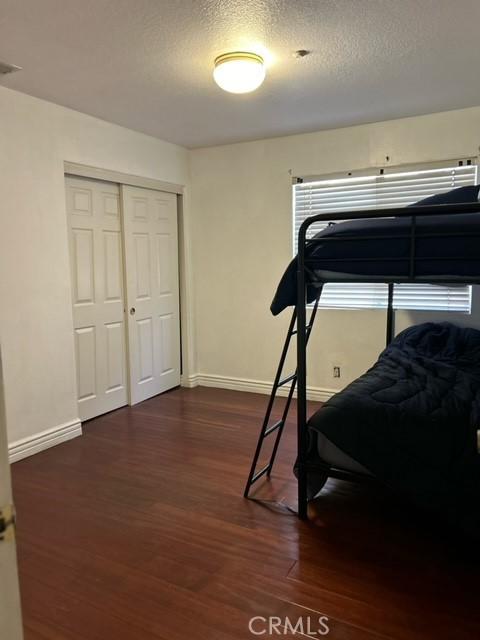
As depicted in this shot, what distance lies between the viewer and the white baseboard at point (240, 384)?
15.0ft

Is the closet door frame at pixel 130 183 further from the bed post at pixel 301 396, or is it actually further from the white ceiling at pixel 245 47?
the bed post at pixel 301 396

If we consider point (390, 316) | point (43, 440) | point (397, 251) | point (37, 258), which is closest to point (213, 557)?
point (397, 251)

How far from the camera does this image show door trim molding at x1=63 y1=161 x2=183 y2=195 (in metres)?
3.70

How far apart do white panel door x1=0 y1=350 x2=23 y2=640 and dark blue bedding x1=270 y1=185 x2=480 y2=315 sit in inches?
74.0

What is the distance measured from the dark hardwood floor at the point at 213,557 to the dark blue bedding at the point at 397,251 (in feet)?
3.65

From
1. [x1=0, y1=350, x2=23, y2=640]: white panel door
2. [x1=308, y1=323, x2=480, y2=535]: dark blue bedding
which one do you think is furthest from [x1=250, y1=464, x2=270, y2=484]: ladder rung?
[x1=0, y1=350, x2=23, y2=640]: white panel door

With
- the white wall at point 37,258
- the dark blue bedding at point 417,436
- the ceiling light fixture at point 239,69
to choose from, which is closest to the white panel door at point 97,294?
the white wall at point 37,258

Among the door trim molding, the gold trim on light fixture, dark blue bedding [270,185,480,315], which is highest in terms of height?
the gold trim on light fixture

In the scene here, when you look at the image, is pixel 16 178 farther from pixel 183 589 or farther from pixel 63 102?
Result: pixel 183 589

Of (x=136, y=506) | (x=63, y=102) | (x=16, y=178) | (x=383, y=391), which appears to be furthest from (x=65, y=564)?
(x=63, y=102)

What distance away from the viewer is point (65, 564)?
2178 millimetres

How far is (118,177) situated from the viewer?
13.5 feet

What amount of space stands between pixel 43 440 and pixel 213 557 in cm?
183

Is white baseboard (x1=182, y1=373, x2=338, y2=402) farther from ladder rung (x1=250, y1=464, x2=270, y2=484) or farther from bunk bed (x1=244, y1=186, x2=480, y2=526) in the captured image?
bunk bed (x1=244, y1=186, x2=480, y2=526)
